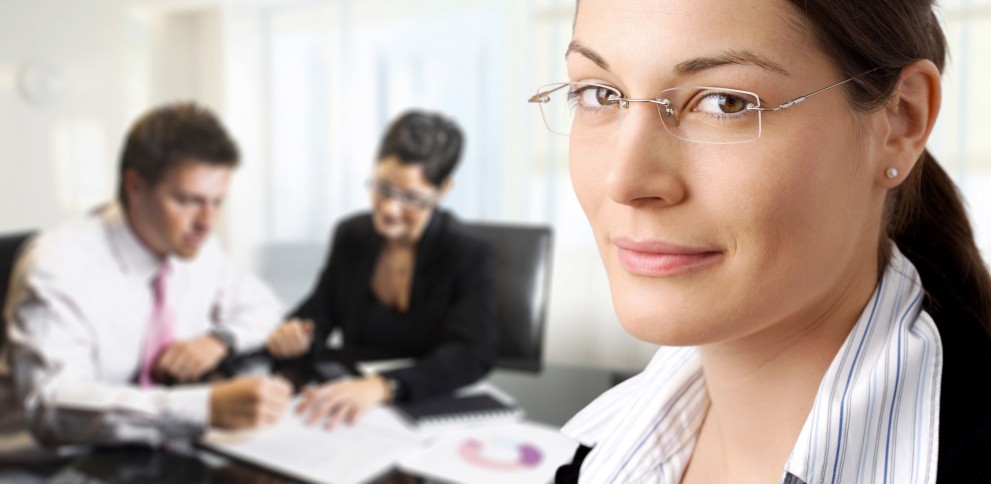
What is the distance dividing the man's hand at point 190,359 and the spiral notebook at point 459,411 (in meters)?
0.50

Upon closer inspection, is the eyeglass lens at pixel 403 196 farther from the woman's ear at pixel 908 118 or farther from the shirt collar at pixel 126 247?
the woman's ear at pixel 908 118

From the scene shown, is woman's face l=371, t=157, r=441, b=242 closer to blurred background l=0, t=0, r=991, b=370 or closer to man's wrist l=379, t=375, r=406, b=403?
blurred background l=0, t=0, r=991, b=370

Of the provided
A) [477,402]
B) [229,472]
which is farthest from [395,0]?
[229,472]

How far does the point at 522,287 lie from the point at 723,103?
1.91 m

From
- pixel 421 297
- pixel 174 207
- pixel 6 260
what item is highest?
pixel 174 207

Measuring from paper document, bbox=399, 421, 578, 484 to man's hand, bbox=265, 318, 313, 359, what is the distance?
66cm

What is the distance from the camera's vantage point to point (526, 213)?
3291 millimetres

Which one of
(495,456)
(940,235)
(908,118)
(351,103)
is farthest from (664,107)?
(351,103)

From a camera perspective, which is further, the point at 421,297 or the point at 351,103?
the point at 351,103

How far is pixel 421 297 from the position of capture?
214 cm

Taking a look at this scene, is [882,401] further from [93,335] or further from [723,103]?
[93,335]

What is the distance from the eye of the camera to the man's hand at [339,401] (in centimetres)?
148

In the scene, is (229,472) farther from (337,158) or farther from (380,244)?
(337,158)

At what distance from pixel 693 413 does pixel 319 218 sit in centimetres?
312
